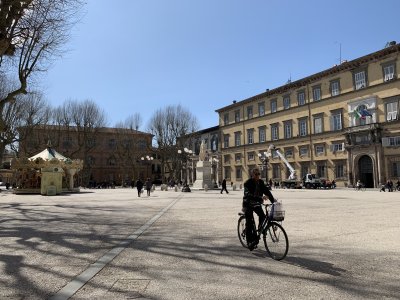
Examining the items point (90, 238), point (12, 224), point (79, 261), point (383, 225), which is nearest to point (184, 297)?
point (79, 261)

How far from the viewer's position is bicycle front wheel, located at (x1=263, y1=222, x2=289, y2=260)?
641 centimetres

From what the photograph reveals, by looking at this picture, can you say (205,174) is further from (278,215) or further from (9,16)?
(278,215)

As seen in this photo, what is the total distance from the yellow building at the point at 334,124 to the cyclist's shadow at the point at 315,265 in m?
40.0

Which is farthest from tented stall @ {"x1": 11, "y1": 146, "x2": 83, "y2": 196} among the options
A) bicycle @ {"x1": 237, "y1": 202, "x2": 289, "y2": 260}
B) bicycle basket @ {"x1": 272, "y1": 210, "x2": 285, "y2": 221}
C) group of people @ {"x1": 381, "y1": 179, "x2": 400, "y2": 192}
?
bicycle basket @ {"x1": 272, "y1": 210, "x2": 285, "y2": 221}

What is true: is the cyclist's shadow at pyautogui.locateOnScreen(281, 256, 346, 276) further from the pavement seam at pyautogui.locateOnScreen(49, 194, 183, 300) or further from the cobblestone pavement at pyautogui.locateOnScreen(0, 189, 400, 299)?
the pavement seam at pyautogui.locateOnScreen(49, 194, 183, 300)

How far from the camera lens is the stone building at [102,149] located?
59.5 meters

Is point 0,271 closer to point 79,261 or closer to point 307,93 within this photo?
point 79,261

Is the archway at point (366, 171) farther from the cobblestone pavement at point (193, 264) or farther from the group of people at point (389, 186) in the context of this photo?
the cobblestone pavement at point (193, 264)

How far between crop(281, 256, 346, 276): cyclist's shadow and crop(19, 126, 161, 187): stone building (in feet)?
152

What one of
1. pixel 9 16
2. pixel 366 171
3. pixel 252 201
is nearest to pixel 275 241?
pixel 252 201

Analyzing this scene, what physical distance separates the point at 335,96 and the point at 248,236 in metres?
47.0

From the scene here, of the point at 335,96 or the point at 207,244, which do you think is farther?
the point at 335,96

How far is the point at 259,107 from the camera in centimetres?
6400

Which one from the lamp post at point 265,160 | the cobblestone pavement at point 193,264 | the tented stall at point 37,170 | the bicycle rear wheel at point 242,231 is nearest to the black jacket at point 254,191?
the bicycle rear wheel at point 242,231
